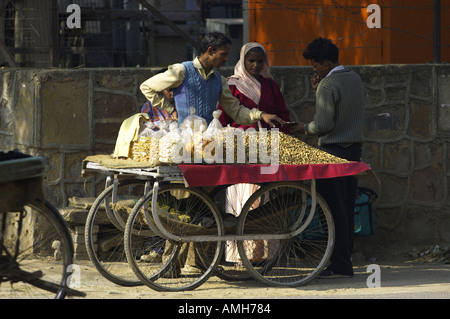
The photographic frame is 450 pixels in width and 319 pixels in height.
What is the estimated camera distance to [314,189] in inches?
Result: 245

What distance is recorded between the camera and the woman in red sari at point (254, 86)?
21.9 ft

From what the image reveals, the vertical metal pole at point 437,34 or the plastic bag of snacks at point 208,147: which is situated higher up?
the vertical metal pole at point 437,34

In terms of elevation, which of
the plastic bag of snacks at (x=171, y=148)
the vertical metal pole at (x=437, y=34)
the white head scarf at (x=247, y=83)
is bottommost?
the plastic bag of snacks at (x=171, y=148)

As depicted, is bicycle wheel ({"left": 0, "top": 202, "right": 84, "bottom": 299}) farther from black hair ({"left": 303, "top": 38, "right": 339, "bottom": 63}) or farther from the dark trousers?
black hair ({"left": 303, "top": 38, "right": 339, "bottom": 63})

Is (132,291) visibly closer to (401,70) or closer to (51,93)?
(51,93)

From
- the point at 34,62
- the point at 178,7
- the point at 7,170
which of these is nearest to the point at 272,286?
the point at 7,170

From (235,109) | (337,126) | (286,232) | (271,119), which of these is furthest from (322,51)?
(286,232)

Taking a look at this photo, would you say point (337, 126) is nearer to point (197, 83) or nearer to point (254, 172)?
point (254, 172)

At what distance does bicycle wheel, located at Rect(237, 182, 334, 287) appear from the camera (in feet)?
20.4

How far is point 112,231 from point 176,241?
1172 millimetres

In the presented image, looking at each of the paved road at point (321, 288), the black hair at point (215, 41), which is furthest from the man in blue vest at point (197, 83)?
the paved road at point (321, 288)

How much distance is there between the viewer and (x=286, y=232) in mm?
6277

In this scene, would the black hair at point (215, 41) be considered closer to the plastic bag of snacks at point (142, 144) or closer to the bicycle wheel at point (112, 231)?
the plastic bag of snacks at point (142, 144)

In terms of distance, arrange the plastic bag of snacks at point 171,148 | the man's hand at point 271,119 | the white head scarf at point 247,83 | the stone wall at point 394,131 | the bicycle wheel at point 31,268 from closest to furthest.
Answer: the bicycle wheel at point 31,268 → the plastic bag of snacks at point 171,148 → the man's hand at point 271,119 → the white head scarf at point 247,83 → the stone wall at point 394,131
